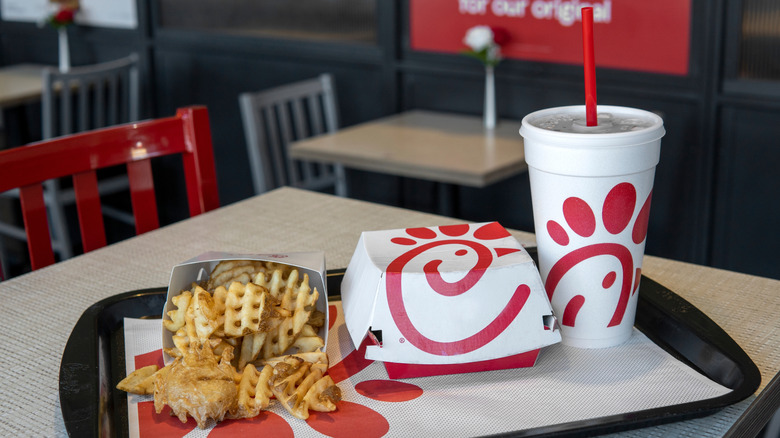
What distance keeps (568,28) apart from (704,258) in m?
0.86

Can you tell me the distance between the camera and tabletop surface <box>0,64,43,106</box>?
3352mm

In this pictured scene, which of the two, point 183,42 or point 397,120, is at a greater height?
point 183,42

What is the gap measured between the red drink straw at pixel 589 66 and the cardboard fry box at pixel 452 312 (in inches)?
5.5

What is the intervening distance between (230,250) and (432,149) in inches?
57.1

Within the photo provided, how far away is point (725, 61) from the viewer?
2451mm

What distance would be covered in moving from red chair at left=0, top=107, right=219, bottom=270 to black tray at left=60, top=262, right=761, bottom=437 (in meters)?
0.33

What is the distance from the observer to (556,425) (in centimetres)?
66

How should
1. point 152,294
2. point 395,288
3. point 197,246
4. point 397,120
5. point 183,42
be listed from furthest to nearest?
point 183,42
point 397,120
point 197,246
point 152,294
point 395,288

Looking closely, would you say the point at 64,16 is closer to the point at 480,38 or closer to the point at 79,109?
the point at 79,109

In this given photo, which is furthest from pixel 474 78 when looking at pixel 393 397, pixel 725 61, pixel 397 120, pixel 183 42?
pixel 393 397

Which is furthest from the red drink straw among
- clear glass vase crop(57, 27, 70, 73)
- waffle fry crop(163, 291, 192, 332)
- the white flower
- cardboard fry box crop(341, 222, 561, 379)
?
clear glass vase crop(57, 27, 70, 73)

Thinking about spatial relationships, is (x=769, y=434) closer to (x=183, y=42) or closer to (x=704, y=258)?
(x=704, y=258)

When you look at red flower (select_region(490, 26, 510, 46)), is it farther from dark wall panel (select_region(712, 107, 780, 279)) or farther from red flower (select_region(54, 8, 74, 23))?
red flower (select_region(54, 8, 74, 23))

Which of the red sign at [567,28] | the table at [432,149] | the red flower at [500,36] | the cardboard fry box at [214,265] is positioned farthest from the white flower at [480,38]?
the cardboard fry box at [214,265]
